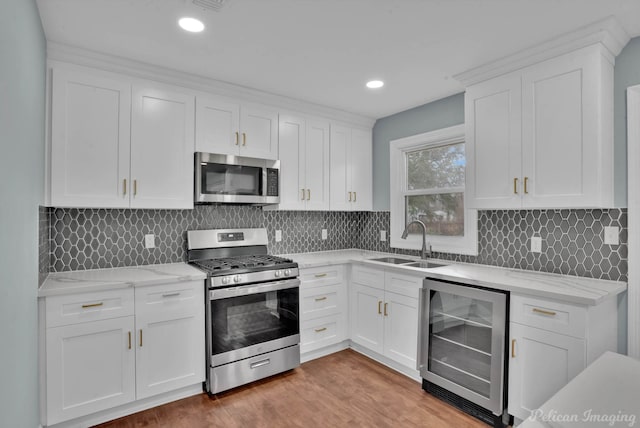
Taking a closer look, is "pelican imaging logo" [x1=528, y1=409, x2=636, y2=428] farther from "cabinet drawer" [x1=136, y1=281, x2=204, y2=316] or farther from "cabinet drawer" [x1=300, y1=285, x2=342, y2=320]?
"cabinet drawer" [x1=300, y1=285, x2=342, y2=320]

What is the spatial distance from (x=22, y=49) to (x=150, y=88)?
1.16 meters

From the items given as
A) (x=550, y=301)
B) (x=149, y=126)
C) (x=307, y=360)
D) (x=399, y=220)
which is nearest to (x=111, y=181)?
(x=149, y=126)

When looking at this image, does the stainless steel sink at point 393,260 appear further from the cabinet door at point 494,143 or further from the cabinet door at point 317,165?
the cabinet door at point 494,143

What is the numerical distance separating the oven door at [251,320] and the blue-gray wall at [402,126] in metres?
1.58

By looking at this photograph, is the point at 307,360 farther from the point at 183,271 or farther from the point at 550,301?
the point at 550,301

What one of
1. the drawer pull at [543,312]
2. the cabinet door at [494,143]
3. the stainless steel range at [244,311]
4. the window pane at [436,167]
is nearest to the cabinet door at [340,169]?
the window pane at [436,167]

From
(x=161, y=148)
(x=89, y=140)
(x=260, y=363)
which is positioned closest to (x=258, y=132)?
(x=161, y=148)

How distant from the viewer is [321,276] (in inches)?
129

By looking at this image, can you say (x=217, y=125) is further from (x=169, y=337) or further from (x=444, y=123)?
(x=444, y=123)

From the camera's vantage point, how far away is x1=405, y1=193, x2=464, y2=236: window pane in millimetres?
3253

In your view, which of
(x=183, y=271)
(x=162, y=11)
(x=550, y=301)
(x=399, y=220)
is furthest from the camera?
(x=399, y=220)

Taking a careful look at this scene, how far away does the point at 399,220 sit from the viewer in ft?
12.4

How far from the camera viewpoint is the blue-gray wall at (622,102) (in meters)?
2.17

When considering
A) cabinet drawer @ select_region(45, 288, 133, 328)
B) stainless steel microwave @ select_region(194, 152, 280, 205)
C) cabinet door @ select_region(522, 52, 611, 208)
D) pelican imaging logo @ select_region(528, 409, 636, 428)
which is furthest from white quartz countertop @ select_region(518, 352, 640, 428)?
stainless steel microwave @ select_region(194, 152, 280, 205)
